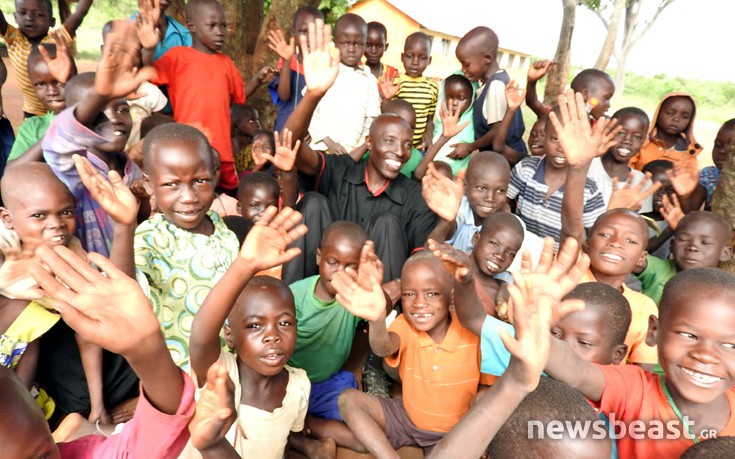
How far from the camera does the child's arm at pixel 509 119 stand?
12.8ft

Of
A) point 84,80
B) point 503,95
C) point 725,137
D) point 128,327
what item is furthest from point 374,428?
point 725,137

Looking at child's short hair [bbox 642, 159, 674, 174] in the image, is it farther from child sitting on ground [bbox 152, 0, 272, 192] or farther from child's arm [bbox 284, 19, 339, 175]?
child sitting on ground [bbox 152, 0, 272, 192]

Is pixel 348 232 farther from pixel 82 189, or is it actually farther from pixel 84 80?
pixel 84 80

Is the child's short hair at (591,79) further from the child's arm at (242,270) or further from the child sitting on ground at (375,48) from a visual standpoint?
the child's arm at (242,270)

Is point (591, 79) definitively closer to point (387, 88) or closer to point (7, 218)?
point (387, 88)

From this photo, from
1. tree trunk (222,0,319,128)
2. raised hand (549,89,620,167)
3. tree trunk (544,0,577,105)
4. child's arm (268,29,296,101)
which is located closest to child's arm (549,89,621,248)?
raised hand (549,89,620,167)

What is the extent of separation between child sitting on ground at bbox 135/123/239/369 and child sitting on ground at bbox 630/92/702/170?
3926mm

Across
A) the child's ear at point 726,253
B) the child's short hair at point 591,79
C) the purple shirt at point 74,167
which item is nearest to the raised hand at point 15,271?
the purple shirt at point 74,167

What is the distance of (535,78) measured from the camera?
4.24 m

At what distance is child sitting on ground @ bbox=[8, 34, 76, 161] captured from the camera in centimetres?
289

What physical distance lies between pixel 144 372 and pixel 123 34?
165 cm

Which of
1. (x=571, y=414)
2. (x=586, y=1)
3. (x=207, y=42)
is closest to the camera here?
(x=571, y=414)

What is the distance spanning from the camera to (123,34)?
2.15 meters

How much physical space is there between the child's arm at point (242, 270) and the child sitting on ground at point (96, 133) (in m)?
1.07
